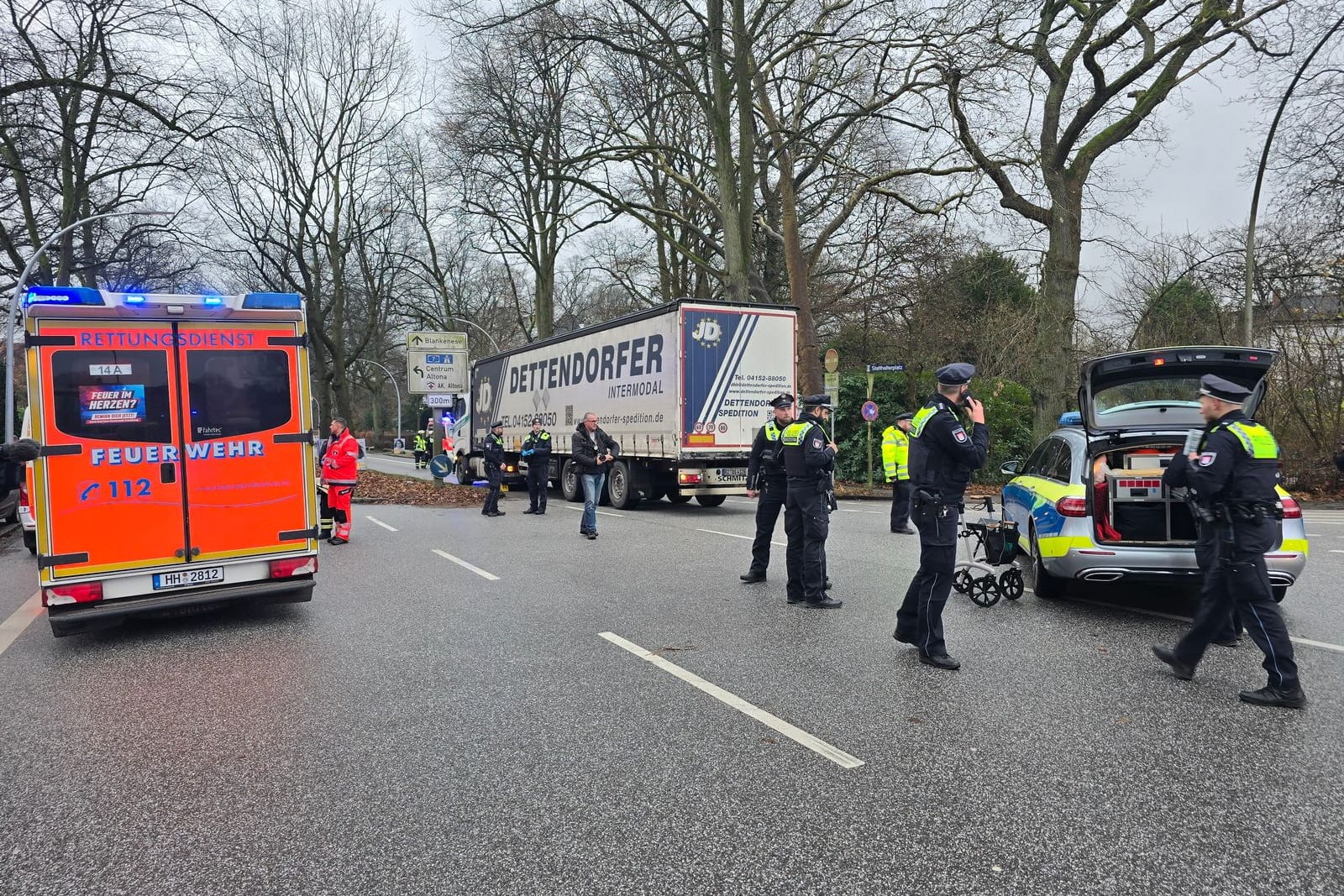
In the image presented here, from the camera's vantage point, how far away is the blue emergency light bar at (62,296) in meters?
5.97

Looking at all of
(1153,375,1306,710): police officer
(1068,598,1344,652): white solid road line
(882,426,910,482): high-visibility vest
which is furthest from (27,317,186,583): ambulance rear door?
(882,426,910,482): high-visibility vest

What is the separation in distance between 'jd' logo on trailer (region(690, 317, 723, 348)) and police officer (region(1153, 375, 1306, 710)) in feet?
33.9

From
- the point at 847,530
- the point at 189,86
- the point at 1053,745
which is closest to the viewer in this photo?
the point at 1053,745

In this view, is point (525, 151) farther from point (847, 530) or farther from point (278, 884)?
point (278, 884)

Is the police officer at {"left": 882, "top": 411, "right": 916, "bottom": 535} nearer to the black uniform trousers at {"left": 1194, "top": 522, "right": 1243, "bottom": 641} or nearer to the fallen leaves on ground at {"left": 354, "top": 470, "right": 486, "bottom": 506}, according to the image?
the black uniform trousers at {"left": 1194, "top": 522, "right": 1243, "bottom": 641}

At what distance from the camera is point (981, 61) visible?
1634cm

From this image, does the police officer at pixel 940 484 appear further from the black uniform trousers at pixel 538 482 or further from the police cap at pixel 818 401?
the black uniform trousers at pixel 538 482

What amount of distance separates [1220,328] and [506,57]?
17.0 meters

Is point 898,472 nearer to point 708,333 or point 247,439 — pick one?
point 708,333

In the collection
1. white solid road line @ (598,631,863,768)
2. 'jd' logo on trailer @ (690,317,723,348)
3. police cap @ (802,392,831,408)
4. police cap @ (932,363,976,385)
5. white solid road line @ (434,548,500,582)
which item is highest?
'jd' logo on trailer @ (690,317,723,348)

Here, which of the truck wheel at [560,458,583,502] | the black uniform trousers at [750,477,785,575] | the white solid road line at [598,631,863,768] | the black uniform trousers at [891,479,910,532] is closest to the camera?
the white solid road line at [598,631,863,768]

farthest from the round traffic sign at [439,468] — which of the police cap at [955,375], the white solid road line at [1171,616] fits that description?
the police cap at [955,375]

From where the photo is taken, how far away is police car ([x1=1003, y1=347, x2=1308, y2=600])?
633cm

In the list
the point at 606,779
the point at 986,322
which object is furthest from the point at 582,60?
the point at 606,779
